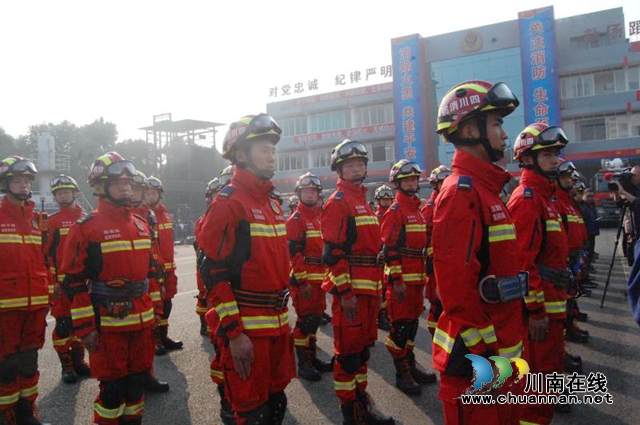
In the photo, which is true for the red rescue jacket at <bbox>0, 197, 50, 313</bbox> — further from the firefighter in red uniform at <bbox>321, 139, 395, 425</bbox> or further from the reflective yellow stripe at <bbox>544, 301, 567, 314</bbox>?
the reflective yellow stripe at <bbox>544, 301, 567, 314</bbox>

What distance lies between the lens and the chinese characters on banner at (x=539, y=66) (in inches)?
1406

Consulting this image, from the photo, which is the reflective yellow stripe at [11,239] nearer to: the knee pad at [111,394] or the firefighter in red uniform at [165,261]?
the knee pad at [111,394]

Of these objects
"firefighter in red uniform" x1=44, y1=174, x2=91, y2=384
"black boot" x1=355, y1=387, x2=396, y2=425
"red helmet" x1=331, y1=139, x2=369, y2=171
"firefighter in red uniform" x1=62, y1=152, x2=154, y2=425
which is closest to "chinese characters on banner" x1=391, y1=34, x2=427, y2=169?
"firefighter in red uniform" x1=44, y1=174, x2=91, y2=384

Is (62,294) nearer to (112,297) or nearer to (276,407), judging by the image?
(112,297)

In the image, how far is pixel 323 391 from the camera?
5988mm

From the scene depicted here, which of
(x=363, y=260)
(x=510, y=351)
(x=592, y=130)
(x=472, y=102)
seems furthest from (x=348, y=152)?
(x=592, y=130)

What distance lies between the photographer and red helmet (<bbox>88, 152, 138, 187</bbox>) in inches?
179

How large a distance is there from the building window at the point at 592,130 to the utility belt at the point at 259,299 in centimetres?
4145

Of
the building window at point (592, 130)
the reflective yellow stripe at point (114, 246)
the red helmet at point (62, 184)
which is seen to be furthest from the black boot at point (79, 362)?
the building window at point (592, 130)

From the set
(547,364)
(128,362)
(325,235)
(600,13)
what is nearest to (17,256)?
(128,362)

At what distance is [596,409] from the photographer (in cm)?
507

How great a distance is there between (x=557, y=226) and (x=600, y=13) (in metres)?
42.0

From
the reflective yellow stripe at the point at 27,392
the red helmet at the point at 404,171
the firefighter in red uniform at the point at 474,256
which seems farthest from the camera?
the red helmet at the point at 404,171

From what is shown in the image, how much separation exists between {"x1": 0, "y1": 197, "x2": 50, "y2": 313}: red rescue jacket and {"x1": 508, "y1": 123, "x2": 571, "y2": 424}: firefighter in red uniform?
5.18m
